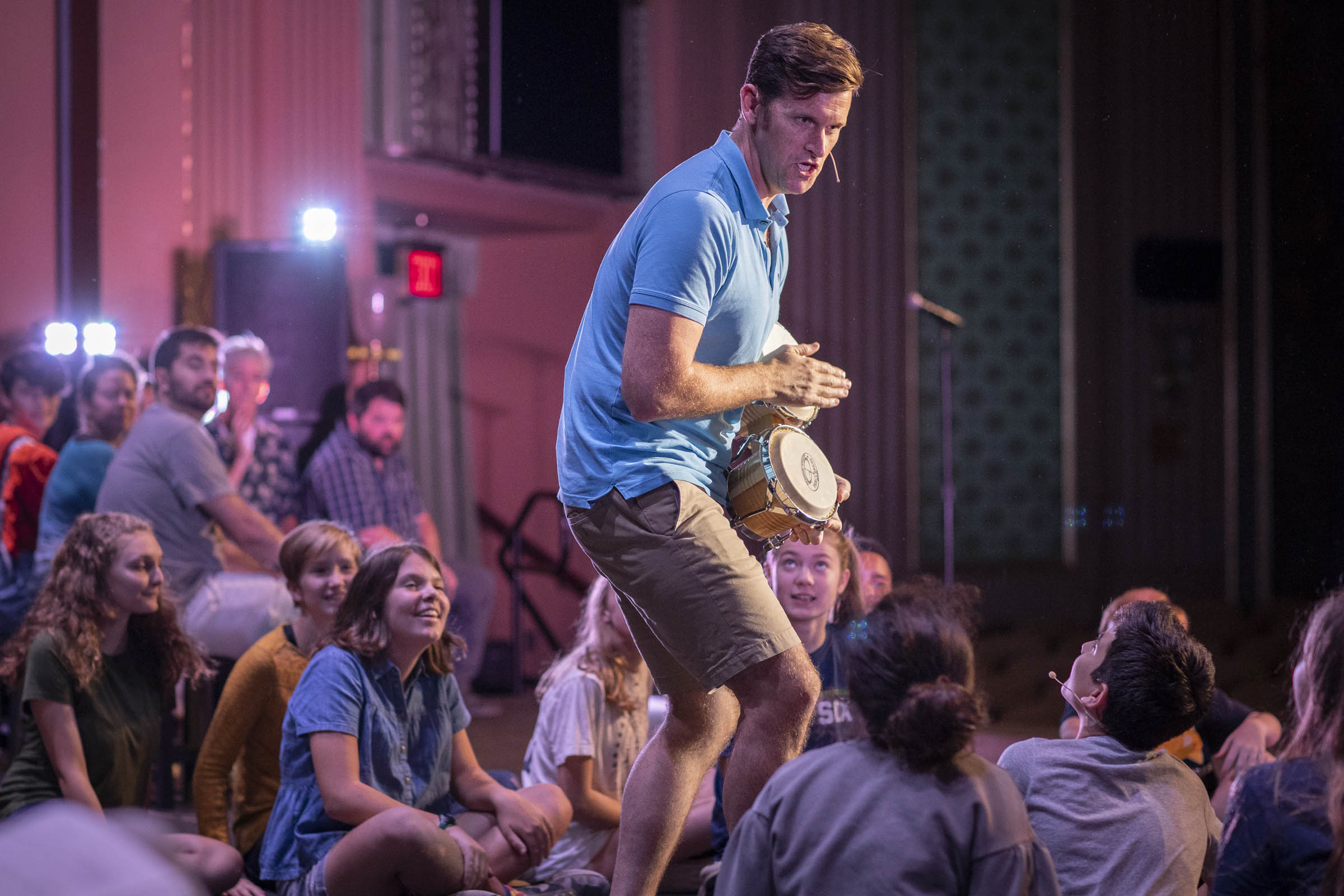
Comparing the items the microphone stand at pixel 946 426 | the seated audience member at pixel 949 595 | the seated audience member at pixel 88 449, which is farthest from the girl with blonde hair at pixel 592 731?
the microphone stand at pixel 946 426

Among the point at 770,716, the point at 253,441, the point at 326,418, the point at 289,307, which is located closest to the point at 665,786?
the point at 770,716

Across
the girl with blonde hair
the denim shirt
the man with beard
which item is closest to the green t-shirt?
the denim shirt

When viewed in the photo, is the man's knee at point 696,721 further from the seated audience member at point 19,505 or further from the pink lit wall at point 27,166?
the pink lit wall at point 27,166

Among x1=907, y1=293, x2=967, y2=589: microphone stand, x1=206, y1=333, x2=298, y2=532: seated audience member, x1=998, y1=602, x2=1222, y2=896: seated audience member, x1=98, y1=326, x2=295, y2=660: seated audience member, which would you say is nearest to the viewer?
x1=998, y1=602, x2=1222, y2=896: seated audience member

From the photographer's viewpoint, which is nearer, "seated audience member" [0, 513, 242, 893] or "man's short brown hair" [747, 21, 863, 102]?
"man's short brown hair" [747, 21, 863, 102]

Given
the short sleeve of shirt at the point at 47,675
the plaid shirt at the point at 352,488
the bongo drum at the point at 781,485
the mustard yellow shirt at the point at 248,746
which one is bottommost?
the mustard yellow shirt at the point at 248,746

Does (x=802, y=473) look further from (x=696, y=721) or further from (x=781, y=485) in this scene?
(x=696, y=721)

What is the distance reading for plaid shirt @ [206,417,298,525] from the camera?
14.9 ft

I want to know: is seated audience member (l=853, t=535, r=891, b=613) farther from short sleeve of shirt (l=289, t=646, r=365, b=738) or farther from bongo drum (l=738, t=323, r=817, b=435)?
short sleeve of shirt (l=289, t=646, r=365, b=738)

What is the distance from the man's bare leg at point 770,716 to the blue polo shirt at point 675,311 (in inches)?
11.7

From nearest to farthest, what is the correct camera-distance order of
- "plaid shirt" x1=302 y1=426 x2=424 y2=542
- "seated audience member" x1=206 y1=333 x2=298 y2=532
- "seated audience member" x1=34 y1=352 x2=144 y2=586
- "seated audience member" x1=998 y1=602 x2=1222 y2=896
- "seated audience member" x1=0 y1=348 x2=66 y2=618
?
1. "seated audience member" x1=998 y1=602 x2=1222 y2=896
2. "seated audience member" x1=34 y1=352 x2=144 y2=586
3. "seated audience member" x1=0 y1=348 x2=66 y2=618
4. "seated audience member" x1=206 y1=333 x2=298 y2=532
5. "plaid shirt" x1=302 y1=426 x2=424 y2=542

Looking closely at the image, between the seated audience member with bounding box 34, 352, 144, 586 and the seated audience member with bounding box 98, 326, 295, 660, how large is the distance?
0.48 ft

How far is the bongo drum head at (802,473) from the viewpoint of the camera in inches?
76.4

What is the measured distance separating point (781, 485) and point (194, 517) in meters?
2.36
